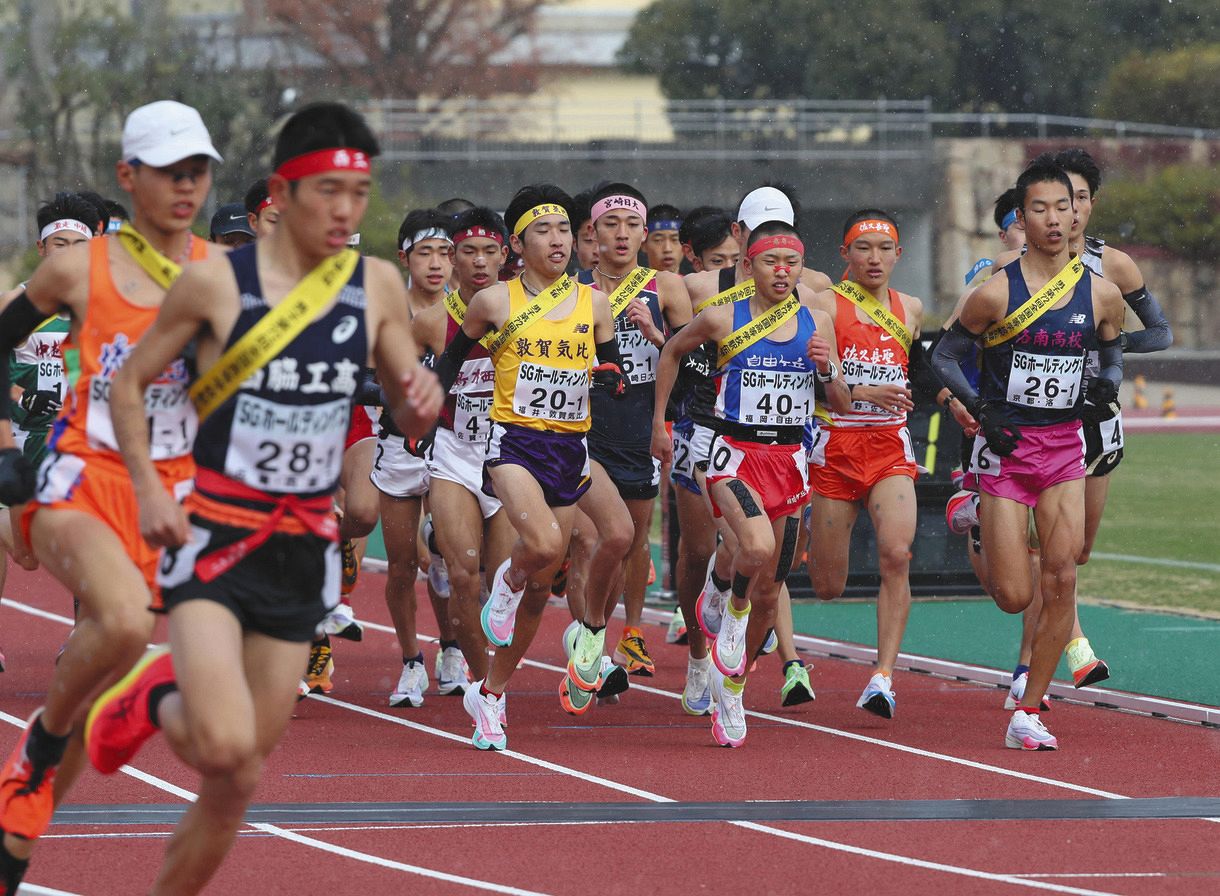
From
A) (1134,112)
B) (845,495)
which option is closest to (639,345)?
(845,495)

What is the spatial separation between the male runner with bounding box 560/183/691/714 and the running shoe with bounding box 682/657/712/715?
18.2 inches

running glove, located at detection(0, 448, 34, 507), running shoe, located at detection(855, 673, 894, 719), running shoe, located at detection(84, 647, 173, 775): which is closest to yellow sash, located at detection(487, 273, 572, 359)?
running shoe, located at detection(855, 673, 894, 719)

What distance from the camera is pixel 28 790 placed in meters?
6.00

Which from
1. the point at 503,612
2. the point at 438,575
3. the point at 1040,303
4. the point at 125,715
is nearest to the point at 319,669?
the point at 438,575

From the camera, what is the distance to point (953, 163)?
44.2 meters

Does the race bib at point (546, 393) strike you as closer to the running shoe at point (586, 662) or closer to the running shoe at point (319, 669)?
the running shoe at point (586, 662)

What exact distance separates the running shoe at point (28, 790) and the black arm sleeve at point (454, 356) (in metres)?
3.44

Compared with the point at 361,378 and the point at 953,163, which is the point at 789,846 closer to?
the point at 361,378

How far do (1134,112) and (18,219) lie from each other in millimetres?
26116

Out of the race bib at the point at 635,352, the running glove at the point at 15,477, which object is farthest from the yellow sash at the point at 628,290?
the running glove at the point at 15,477

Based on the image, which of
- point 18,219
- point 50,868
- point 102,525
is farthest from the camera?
point 18,219

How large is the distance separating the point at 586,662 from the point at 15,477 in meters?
4.09

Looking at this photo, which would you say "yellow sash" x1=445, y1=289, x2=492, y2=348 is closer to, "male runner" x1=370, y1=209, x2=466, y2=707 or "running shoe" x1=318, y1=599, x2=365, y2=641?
"male runner" x1=370, y1=209, x2=466, y2=707

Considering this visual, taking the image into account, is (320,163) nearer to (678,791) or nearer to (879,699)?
(678,791)
